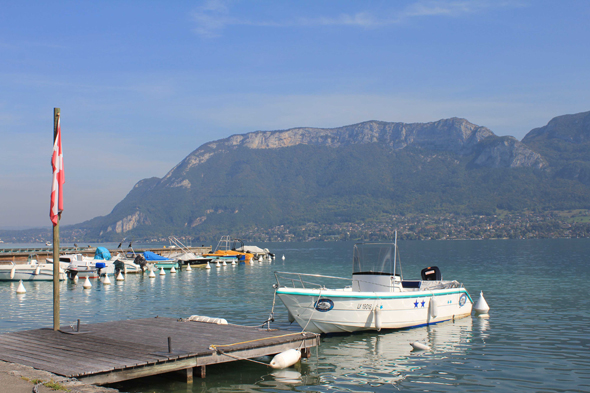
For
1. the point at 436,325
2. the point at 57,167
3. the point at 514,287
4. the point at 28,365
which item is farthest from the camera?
the point at 514,287

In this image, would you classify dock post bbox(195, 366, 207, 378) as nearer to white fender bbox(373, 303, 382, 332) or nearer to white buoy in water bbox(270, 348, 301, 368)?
white buoy in water bbox(270, 348, 301, 368)

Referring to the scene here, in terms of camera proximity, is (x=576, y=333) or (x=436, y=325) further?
(x=436, y=325)

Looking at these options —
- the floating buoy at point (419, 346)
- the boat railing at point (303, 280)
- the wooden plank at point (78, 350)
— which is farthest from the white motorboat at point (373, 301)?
the wooden plank at point (78, 350)

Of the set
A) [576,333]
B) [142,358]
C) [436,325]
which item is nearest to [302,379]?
[142,358]

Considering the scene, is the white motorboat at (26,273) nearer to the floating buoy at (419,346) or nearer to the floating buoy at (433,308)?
the floating buoy at (433,308)

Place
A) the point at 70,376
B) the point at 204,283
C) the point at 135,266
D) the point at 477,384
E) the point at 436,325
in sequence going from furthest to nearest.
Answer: the point at 135,266 < the point at 204,283 < the point at 436,325 < the point at 477,384 < the point at 70,376

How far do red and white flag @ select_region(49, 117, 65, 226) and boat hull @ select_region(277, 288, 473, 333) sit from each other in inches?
335

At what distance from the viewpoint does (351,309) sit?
20.6 meters

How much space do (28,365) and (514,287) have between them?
119 feet

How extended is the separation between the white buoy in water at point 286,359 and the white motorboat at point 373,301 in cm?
339

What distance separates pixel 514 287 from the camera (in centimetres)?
4050

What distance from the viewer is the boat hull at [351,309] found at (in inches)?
797

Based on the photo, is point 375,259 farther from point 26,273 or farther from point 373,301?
point 26,273

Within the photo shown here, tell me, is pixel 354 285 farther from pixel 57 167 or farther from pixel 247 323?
pixel 57 167
